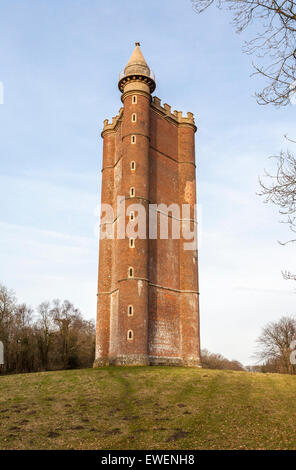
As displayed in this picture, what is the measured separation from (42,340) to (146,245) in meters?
26.8

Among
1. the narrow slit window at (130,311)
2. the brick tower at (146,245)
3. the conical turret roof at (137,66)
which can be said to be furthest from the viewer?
the conical turret roof at (137,66)

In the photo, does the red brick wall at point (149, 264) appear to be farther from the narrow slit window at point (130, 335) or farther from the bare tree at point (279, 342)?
the bare tree at point (279, 342)

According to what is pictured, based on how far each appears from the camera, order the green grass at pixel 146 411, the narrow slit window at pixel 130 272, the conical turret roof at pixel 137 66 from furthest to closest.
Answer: the conical turret roof at pixel 137 66 < the narrow slit window at pixel 130 272 < the green grass at pixel 146 411

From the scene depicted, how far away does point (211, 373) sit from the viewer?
2741cm

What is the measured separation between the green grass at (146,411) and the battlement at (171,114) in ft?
80.4

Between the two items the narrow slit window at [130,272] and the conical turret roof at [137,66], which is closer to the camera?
the narrow slit window at [130,272]

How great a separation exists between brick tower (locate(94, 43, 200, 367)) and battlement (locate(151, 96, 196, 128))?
0.36 ft

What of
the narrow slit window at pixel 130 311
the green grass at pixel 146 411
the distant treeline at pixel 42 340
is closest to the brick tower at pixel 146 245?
the narrow slit window at pixel 130 311

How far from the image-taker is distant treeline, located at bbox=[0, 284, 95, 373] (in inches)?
1941

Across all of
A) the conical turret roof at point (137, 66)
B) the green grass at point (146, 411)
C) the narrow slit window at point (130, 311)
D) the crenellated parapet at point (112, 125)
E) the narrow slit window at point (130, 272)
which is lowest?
the green grass at point (146, 411)

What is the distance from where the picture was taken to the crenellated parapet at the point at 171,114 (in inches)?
1574

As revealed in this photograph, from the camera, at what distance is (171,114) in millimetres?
41219

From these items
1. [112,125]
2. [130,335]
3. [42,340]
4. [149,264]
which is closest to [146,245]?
[149,264]
